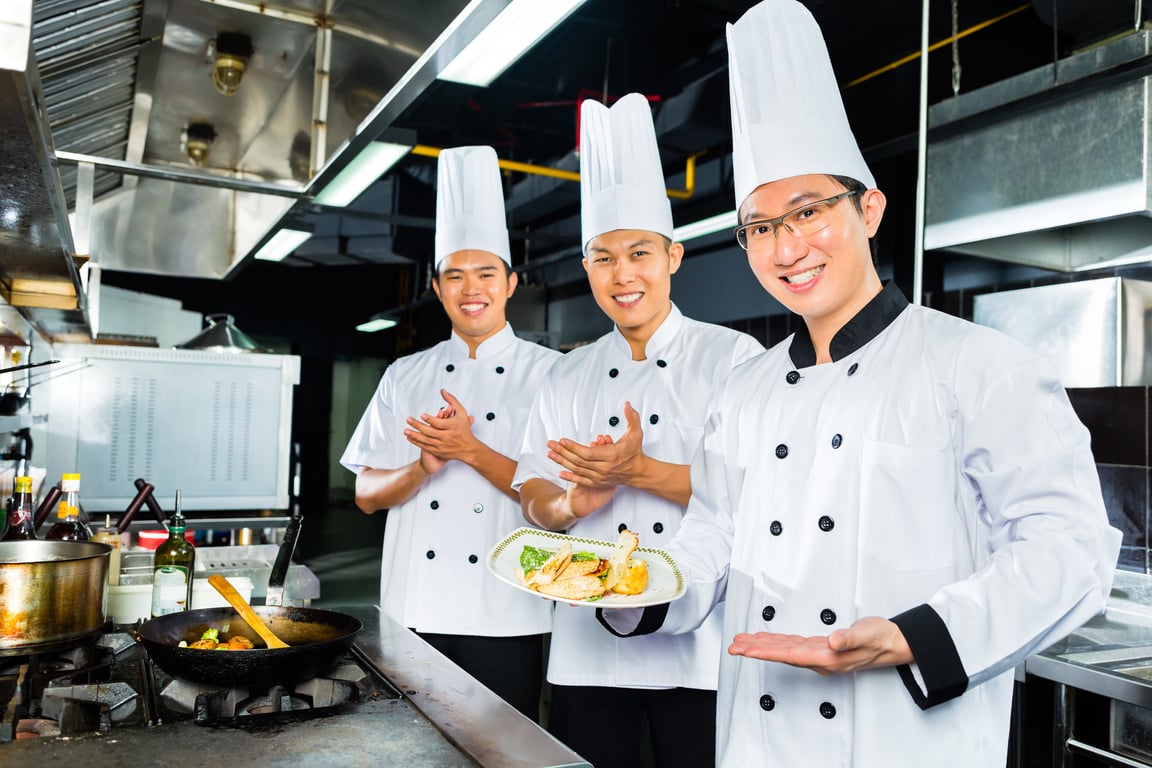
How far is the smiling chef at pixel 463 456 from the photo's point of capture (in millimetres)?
2564

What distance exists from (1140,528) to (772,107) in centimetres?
242

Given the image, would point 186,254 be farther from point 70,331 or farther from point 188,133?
point 188,133

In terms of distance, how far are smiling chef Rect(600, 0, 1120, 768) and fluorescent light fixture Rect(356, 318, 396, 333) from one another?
895 cm

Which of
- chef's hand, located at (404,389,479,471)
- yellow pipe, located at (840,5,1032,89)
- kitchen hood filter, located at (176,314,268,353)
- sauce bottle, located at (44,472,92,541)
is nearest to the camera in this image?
sauce bottle, located at (44,472,92,541)

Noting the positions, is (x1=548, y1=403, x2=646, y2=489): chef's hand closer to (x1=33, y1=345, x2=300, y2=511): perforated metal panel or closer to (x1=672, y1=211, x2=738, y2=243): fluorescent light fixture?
(x1=672, y1=211, x2=738, y2=243): fluorescent light fixture

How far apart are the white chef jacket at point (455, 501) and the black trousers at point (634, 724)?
37cm

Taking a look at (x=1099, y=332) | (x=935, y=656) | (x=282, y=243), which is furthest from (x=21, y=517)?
(x=1099, y=332)

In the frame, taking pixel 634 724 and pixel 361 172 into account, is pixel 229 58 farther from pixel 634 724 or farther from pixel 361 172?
pixel 634 724

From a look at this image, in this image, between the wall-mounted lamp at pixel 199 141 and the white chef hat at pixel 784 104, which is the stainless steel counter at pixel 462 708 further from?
the wall-mounted lamp at pixel 199 141

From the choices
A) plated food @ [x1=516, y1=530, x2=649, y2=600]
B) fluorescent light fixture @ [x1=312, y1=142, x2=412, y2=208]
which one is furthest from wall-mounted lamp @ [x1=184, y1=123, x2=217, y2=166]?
plated food @ [x1=516, y1=530, x2=649, y2=600]

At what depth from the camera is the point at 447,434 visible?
2.52m

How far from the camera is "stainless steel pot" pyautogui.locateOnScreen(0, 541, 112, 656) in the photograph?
150cm

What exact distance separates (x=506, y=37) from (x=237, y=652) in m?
1.09

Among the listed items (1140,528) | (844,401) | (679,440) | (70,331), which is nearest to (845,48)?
(1140,528)
